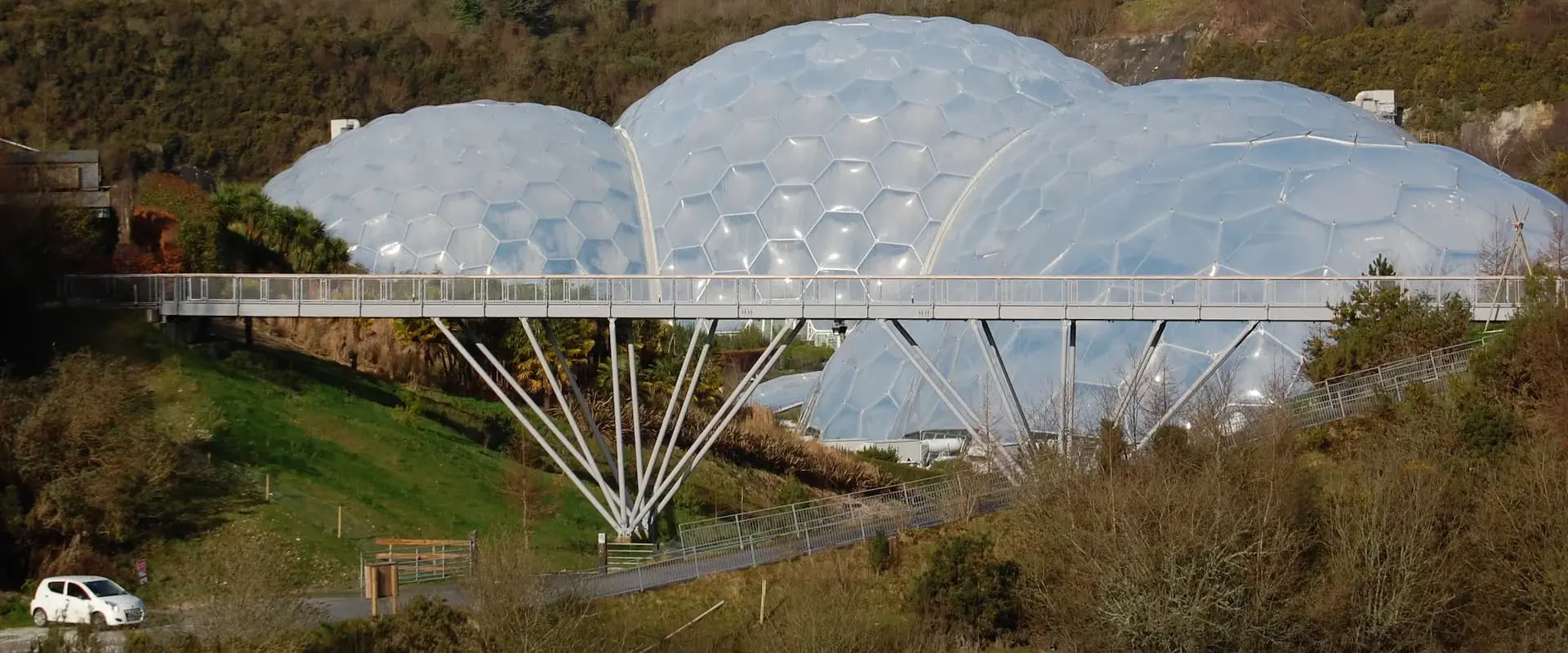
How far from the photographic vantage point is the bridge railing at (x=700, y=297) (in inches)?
1470

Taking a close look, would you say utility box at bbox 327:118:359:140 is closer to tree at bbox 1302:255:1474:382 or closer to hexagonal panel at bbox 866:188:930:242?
hexagonal panel at bbox 866:188:930:242

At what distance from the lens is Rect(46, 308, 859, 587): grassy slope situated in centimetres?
3569

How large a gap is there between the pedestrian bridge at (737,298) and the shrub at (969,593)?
5.74 m

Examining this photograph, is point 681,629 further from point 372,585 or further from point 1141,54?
point 1141,54

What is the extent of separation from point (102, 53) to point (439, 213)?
166 feet

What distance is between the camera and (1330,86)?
9306cm

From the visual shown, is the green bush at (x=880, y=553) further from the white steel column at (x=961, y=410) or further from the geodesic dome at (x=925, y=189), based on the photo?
the geodesic dome at (x=925, y=189)

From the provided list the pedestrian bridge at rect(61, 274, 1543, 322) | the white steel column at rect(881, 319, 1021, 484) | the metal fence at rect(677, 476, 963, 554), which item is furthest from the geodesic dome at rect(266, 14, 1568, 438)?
the metal fence at rect(677, 476, 963, 554)

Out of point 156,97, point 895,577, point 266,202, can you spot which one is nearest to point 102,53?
point 156,97

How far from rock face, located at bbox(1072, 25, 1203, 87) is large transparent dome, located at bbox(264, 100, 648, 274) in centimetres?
5390

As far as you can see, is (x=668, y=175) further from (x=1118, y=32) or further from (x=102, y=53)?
(x=1118, y=32)

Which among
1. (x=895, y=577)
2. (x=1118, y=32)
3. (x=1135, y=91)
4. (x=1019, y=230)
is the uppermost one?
(x=1118, y=32)

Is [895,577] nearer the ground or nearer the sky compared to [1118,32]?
nearer the ground

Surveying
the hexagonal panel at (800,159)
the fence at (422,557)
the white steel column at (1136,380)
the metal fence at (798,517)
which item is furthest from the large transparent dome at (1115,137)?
the fence at (422,557)
